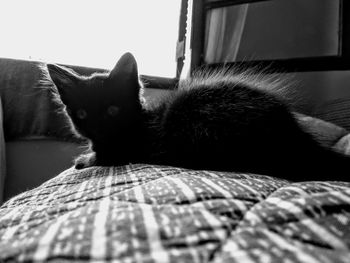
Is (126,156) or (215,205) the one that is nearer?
(215,205)

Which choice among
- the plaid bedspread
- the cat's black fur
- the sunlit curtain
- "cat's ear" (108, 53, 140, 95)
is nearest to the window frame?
the sunlit curtain

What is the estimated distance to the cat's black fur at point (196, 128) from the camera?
28.2 inches

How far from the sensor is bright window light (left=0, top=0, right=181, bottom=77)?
195 centimetres

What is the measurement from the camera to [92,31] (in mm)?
2141

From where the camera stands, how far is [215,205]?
1.17 ft

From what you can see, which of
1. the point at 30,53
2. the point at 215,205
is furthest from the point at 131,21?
the point at 215,205

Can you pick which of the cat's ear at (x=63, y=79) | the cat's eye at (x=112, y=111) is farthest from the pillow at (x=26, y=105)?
the cat's eye at (x=112, y=111)

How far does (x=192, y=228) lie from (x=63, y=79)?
940mm

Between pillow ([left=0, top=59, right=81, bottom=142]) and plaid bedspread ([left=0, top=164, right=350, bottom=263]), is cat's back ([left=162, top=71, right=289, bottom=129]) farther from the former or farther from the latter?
pillow ([left=0, top=59, right=81, bottom=142])

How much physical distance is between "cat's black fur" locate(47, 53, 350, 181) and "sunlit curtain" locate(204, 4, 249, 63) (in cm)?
110

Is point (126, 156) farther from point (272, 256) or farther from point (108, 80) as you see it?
point (272, 256)

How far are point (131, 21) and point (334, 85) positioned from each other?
1.35 metres

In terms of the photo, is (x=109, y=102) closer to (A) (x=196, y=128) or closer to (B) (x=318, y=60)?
(A) (x=196, y=128)

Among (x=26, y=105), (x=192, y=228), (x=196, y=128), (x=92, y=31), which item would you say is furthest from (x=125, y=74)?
(x=92, y=31)
